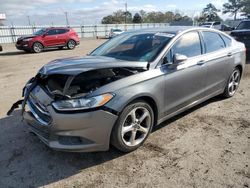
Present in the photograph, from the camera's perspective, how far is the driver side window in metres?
4.34

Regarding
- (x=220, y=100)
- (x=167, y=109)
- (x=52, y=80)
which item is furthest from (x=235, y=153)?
(x=52, y=80)

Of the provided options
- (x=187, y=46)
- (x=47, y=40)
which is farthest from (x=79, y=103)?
(x=47, y=40)

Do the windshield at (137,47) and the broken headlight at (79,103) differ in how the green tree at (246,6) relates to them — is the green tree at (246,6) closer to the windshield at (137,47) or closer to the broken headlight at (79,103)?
the windshield at (137,47)

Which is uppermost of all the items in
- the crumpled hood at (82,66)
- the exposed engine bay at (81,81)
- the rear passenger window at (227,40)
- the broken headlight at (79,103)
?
the rear passenger window at (227,40)

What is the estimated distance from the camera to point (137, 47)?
4.56 meters

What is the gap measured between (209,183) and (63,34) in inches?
722

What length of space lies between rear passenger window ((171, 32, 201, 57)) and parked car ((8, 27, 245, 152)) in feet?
0.06

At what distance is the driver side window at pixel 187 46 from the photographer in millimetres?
4335

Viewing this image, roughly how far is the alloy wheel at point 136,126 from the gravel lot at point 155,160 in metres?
0.18

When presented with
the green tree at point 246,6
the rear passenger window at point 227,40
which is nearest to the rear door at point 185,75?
the rear passenger window at point 227,40

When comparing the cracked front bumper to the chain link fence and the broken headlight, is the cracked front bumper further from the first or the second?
the chain link fence

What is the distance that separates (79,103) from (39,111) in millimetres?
699

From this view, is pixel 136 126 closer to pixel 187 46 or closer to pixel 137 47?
pixel 137 47

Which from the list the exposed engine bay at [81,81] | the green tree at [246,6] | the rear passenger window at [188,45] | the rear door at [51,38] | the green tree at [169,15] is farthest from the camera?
the green tree at [246,6]
